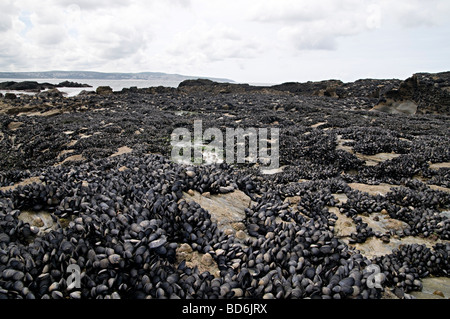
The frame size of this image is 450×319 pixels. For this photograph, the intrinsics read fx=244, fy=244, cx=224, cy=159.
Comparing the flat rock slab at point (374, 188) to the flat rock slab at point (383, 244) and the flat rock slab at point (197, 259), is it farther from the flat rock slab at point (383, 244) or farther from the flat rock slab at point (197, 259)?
the flat rock slab at point (197, 259)

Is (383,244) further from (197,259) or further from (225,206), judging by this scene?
(197,259)

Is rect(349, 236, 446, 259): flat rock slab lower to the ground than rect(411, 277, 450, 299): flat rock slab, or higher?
higher

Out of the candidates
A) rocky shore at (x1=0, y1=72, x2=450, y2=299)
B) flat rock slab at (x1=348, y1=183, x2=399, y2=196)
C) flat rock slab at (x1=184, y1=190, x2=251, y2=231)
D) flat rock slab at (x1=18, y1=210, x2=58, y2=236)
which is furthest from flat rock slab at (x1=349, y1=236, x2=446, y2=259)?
flat rock slab at (x1=18, y1=210, x2=58, y2=236)

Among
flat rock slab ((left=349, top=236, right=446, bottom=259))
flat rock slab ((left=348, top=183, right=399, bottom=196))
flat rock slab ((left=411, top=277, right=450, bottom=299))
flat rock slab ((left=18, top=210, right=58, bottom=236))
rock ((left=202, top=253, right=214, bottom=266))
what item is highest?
flat rock slab ((left=18, top=210, right=58, bottom=236))

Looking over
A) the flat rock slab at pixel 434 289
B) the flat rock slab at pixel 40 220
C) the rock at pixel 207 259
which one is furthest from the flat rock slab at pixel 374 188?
the flat rock slab at pixel 40 220

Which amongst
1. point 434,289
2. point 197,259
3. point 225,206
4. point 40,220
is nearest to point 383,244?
point 434,289

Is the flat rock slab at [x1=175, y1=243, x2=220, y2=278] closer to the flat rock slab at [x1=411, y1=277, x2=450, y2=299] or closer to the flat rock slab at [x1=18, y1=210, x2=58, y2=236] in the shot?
the flat rock slab at [x1=18, y1=210, x2=58, y2=236]

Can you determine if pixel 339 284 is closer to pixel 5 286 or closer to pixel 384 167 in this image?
pixel 5 286

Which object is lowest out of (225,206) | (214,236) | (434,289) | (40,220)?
(434,289)

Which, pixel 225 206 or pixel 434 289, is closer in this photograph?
pixel 434 289

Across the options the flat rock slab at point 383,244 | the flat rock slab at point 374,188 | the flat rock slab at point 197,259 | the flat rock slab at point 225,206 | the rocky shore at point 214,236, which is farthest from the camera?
the flat rock slab at point 374,188

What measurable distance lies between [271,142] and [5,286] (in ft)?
37.8
